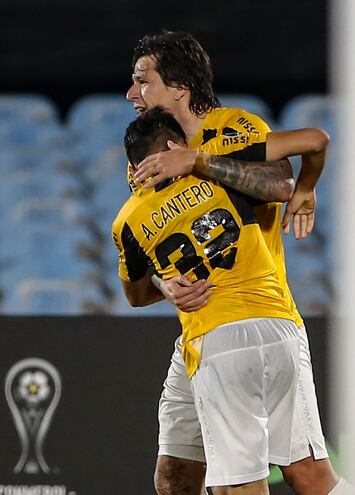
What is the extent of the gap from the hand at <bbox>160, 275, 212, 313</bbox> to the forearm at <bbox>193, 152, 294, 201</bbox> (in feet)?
0.76

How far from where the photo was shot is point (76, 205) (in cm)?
556

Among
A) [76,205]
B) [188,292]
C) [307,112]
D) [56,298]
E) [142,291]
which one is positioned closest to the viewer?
[188,292]

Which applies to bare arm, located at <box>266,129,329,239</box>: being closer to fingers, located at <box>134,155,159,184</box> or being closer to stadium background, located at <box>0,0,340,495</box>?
fingers, located at <box>134,155,159,184</box>

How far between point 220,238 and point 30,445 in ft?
5.00

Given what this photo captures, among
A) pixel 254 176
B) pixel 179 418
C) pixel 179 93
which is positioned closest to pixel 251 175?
pixel 254 176

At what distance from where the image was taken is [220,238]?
7.68 ft

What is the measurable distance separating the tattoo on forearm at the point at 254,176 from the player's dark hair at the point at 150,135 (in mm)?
111

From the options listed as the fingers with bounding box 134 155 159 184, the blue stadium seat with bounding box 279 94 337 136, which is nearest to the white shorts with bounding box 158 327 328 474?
the fingers with bounding box 134 155 159 184

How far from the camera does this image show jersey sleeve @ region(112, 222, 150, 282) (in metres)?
2.44

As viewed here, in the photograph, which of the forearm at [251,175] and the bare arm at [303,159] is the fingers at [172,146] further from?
the bare arm at [303,159]

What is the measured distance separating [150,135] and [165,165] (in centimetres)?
13

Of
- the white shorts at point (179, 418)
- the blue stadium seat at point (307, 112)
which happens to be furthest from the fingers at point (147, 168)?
the blue stadium seat at point (307, 112)

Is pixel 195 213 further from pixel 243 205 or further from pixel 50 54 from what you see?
pixel 50 54

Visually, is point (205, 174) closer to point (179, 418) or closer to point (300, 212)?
point (300, 212)
